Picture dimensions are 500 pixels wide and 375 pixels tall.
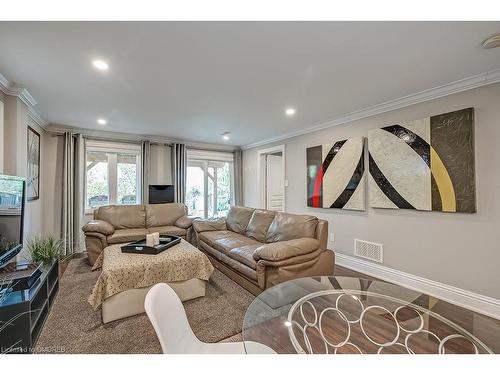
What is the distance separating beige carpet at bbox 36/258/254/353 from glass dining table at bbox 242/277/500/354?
616 millimetres

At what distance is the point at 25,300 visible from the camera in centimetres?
156

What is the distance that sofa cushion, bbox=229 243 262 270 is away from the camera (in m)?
2.47

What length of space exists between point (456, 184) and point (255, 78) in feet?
7.88

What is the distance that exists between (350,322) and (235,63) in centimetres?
239

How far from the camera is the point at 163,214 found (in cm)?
442

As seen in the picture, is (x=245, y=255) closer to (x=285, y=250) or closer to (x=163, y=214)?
(x=285, y=250)

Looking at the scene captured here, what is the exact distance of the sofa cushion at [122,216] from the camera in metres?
4.00

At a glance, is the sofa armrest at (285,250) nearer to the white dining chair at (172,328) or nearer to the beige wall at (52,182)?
the white dining chair at (172,328)

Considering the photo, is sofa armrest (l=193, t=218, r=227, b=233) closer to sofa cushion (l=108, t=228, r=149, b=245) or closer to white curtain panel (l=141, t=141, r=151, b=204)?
sofa cushion (l=108, t=228, r=149, b=245)

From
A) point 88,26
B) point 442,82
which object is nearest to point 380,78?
point 442,82

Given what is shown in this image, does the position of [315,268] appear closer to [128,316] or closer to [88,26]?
[128,316]

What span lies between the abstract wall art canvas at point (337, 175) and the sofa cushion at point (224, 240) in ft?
4.86

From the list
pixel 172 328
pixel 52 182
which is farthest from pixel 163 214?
pixel 172 328

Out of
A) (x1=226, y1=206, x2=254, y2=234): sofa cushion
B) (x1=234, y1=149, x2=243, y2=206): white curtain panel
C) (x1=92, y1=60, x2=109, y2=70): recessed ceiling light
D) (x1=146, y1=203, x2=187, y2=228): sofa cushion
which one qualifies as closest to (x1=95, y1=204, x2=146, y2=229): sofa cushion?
(x1=146, y1=203, x2=187, y2=228): sofa cushion
